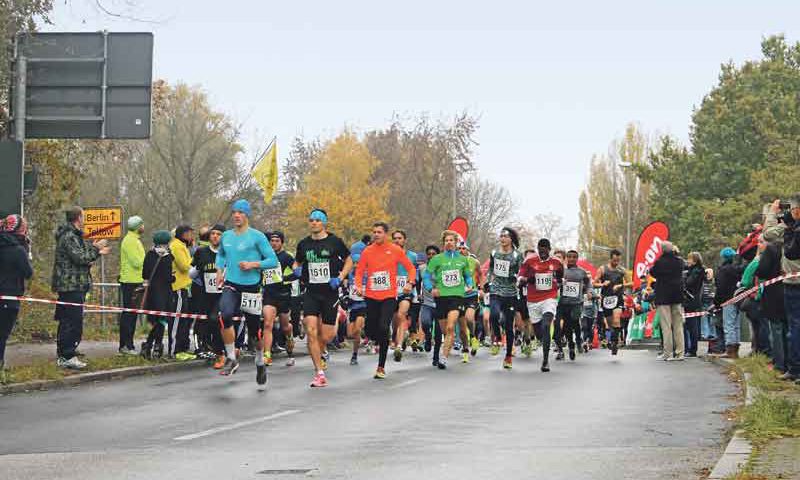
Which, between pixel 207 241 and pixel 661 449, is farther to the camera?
pixel 207 241

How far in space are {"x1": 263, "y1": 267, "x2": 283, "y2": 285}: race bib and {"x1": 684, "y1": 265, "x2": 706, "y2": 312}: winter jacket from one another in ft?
34.4

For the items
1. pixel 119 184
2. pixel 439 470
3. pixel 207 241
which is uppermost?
pixel 119 184

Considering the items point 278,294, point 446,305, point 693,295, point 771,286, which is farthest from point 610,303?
point 278,294

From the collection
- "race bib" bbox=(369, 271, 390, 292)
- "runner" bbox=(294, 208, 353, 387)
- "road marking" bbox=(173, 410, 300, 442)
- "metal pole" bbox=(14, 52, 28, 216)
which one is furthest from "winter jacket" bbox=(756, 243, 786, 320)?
"metal pole" bbox=(14, 52, 28, 216)

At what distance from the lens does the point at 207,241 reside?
65.9ft

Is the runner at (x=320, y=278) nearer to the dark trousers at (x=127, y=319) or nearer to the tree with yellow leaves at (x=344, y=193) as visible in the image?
the dark trousers at (x=127, y=319)

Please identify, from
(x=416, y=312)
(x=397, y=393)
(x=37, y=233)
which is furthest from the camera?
(x=37, y=233)

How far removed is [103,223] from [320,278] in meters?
9.79

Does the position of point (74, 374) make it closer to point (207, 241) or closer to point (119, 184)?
point (207, 241)

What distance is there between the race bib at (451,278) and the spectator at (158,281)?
3991 millimetres

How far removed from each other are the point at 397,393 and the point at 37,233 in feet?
52.1

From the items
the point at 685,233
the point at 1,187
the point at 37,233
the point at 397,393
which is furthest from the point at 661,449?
the point at 685,233

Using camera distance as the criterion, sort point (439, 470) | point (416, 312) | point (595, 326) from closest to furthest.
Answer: point (439, 470), point (416, 312), point (595, 326)

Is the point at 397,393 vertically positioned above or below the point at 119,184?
below
